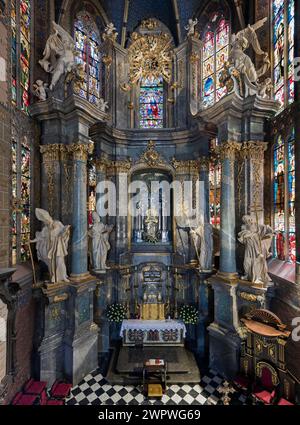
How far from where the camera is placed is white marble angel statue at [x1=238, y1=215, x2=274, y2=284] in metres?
7.24

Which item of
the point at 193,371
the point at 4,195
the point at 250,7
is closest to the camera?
the point at 4,195

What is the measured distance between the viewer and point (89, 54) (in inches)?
413

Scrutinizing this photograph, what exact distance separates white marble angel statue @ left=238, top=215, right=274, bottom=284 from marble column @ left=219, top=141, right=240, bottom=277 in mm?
486

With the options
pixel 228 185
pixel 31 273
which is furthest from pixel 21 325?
pixel 228 185

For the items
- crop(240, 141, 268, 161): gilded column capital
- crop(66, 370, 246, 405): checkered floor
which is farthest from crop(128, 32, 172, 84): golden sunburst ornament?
crop(66, 370, 246, 405): checkered floor

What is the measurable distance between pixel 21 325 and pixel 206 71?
12813mm

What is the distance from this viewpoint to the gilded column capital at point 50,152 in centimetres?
812

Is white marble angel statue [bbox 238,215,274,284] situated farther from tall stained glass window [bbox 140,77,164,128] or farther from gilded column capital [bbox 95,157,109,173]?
tall stained glass window [bbox 140,77,164,128]

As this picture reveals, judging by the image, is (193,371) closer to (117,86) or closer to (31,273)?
(31,273)

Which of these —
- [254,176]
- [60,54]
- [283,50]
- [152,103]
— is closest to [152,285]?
[254,176]

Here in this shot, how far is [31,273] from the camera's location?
7316 millimetres

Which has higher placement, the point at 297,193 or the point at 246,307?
the point at 297,193

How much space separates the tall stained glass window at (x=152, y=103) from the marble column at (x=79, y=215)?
436cm

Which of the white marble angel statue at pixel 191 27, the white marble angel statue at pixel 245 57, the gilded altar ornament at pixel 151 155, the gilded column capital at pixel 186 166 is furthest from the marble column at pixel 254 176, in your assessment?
the white marble angel statue at pixel 191 27
